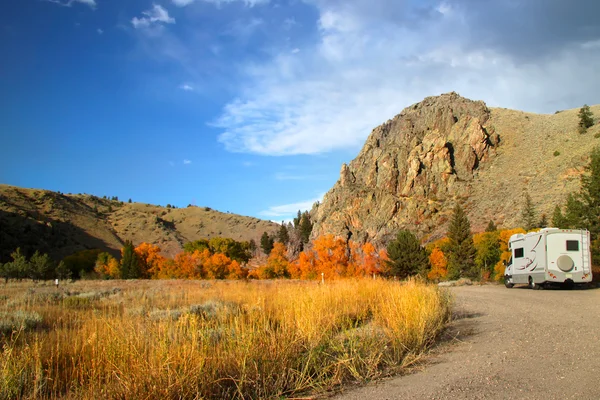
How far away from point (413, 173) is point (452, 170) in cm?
1072

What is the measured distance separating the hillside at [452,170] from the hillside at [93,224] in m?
47.8

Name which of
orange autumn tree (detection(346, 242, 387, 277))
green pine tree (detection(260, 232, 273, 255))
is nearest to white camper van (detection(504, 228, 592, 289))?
orange autumn tree (detection(346, 242, 387, 277))

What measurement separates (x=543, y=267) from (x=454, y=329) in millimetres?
13649

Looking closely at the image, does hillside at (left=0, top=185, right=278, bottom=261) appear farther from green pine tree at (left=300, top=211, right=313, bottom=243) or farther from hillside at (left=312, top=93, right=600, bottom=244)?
hillside at (left=312, top=93, right=600, bottom=244)

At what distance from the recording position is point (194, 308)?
1148 cm

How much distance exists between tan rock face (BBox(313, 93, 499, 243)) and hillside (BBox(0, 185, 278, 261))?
47.0 m

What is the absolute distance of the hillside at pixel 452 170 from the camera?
76375mm

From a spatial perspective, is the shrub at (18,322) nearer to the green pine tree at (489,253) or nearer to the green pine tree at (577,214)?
the green pine tree at (577,214)

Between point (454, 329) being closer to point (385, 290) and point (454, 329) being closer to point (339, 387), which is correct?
point (385, 290)

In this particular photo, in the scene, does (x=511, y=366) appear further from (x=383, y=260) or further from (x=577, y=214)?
(x=383, y=260)

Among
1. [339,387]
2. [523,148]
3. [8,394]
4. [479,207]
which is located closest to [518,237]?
[339,387]

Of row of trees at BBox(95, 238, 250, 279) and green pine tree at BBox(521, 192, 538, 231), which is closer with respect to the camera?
green pine tree at BBox(521, 192, 538, 231)

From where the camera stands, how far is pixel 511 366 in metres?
5.61

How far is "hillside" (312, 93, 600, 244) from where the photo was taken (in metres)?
76.4
